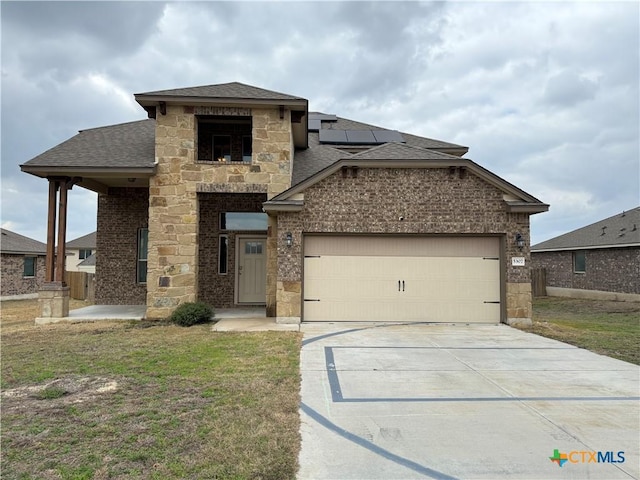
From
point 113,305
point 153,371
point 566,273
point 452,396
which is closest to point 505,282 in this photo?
point 452,396

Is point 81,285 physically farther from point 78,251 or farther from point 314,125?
point 78,251

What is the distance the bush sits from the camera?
34.5 feet

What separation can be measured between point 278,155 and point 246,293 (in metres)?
5.04

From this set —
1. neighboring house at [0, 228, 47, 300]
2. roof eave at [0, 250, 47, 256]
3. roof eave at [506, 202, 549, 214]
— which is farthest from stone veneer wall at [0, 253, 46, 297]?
roof eave at [506, 202, 549, 214]

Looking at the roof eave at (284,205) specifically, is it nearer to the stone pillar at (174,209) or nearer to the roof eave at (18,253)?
the stone pillar at (174,209)

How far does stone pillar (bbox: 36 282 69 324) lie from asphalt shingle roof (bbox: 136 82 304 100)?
19.4 ft

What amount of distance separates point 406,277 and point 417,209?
187cm

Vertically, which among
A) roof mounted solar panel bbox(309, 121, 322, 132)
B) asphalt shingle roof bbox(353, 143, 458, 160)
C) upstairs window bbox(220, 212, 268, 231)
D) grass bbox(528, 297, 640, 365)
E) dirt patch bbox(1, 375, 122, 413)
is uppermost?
roof mounted solar panel bbox(309, 121, 322, 132)

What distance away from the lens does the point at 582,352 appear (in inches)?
303

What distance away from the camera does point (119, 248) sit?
48.4ft

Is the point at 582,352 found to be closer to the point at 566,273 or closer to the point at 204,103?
the point at 204,103

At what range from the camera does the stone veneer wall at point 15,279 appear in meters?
20.2

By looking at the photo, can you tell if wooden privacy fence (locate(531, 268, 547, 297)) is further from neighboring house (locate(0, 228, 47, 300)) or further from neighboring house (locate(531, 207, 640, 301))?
neighboring house (locate(0, 228, 47, 300))

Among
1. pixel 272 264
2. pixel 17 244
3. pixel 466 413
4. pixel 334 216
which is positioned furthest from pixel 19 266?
pixel 466 413
